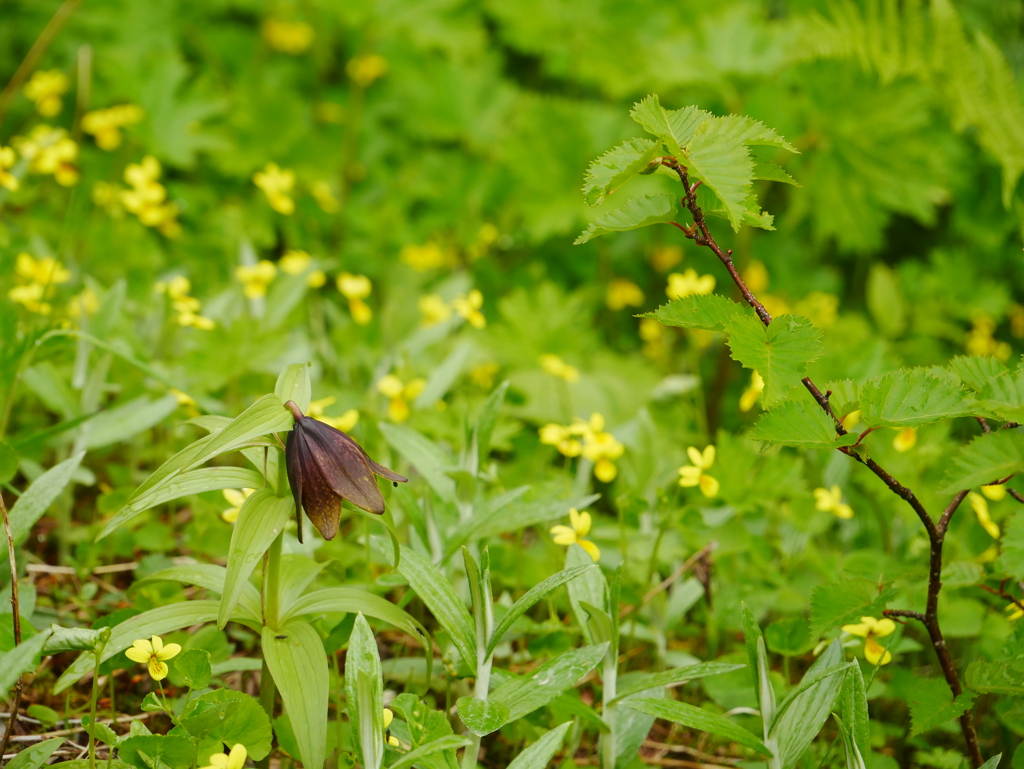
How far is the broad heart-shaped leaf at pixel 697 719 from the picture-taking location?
108 cm

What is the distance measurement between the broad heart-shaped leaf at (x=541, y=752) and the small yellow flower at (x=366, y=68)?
9.04ft

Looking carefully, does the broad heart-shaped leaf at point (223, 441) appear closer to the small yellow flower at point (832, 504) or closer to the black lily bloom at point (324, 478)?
the black lily bloom at point (324, 478)

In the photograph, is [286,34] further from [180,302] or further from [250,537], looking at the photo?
[250,537]

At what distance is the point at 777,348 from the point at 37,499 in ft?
3.68

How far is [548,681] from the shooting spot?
42.1 inches

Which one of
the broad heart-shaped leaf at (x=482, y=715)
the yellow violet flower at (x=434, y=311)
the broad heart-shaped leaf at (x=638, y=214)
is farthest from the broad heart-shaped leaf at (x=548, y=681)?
the yellow violet flower at (x=434, y=311)

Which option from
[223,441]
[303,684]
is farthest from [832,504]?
[223,441]

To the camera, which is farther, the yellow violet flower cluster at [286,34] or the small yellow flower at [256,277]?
the yellow violet flower cluster at [286,34]

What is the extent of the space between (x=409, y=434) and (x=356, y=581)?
31 cm

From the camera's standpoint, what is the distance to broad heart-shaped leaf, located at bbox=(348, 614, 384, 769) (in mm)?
976

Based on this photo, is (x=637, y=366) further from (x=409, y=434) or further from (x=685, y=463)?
(x=409, y=434)

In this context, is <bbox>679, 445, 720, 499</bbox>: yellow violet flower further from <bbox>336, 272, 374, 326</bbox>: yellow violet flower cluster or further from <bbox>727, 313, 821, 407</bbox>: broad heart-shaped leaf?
<bbox>336, 272, 374, 326</bbox>: yellow violet flower cluster

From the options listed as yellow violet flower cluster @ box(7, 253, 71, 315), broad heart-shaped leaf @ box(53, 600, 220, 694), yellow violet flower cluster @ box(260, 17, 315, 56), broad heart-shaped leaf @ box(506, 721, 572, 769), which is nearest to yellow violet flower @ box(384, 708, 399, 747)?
broad heart-shaped leaf @ box(506, 721, 572, 769)

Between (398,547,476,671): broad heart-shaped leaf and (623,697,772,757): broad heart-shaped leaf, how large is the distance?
25cm
